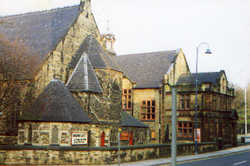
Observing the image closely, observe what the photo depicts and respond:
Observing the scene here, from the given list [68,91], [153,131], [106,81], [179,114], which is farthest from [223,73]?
[68,91]

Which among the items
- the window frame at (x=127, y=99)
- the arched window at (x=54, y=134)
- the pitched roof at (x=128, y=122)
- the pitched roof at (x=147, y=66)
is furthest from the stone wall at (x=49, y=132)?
the pitched roof at (x=147, y=66)

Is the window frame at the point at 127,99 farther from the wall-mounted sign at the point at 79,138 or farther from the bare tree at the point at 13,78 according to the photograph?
the wall-mounted sign at the point at 79,138

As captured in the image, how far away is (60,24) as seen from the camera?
36.2m

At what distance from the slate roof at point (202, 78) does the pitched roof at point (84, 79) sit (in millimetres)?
18669

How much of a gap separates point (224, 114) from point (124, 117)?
1796cm

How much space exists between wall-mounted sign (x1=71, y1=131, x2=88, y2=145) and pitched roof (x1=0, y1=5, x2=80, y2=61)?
8969mm

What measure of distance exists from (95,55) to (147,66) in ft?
60.0

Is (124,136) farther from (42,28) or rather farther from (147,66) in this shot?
(147,66)

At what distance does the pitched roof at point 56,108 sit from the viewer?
27.3 m

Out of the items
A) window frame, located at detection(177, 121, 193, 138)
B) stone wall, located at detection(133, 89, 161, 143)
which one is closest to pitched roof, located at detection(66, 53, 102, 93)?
stone wall, located at detection(133, 89, 161, 143)

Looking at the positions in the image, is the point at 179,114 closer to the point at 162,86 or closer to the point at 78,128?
the point at 162,86

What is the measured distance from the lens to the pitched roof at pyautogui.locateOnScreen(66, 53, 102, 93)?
30.8m

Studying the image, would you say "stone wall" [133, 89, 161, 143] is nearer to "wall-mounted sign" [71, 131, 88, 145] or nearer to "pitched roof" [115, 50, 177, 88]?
"pitched roof" [115, 50, 177, 88]

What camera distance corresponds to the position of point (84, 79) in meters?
31.3
